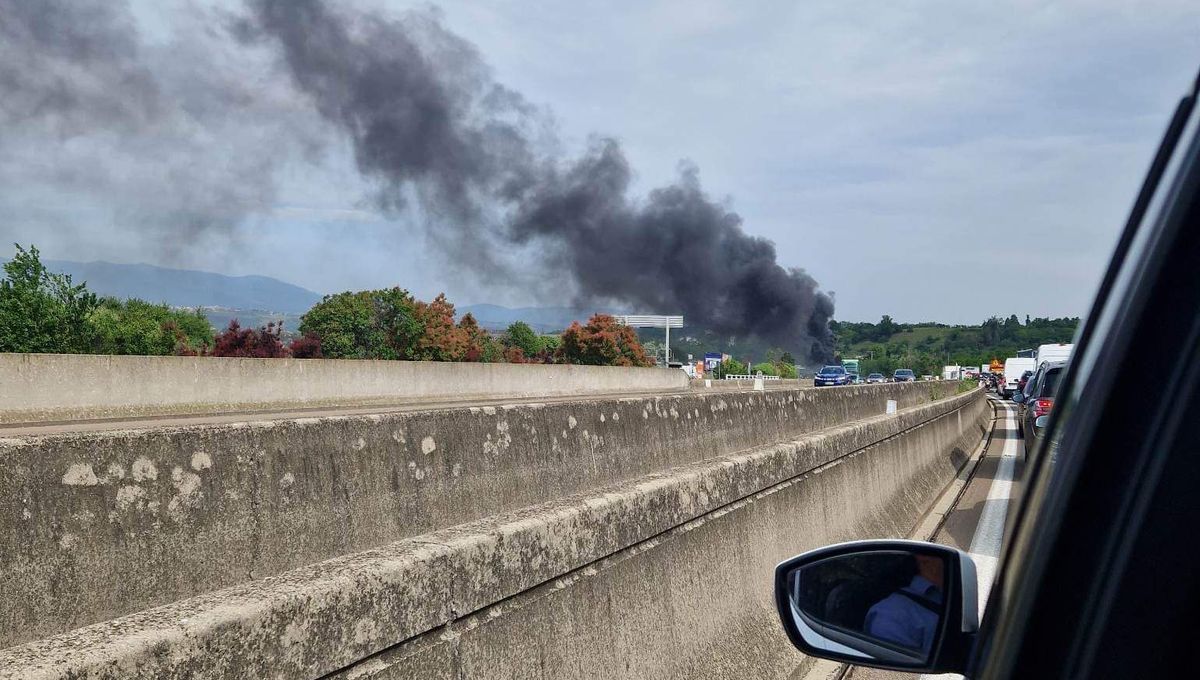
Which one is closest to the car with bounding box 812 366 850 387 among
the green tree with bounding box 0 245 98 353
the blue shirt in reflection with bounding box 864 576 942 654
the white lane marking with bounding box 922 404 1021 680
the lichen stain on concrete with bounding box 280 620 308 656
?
the white lane marking with bounding box 922 404 1021 680

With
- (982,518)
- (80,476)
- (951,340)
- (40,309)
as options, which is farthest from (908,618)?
(951,340)

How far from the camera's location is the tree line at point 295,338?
23.7 metres

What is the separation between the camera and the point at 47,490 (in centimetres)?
369

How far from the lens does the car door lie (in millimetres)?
1228

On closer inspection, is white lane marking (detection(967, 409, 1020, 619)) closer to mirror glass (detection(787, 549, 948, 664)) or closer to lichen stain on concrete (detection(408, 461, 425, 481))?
lichen stain on concrete (detection(408, 461, 425, 481))

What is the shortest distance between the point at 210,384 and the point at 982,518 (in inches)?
530

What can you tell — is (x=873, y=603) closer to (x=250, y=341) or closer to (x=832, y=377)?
(x=250, y=341)

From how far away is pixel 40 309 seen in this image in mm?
23562

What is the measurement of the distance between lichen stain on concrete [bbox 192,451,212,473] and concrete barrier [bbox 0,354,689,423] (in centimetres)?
1366

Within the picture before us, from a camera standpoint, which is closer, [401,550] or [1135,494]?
[1135,494]

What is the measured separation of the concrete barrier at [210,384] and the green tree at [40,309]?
4697mm

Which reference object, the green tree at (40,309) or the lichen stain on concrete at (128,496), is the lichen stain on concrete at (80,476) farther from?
the green tree at (40,309)

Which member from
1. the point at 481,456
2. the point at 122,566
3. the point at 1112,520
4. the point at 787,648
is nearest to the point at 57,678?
the point at 1112,520

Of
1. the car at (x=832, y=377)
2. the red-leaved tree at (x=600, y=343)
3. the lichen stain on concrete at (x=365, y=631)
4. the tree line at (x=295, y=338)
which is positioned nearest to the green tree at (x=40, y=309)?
the tree line at (x=295, y=338)
